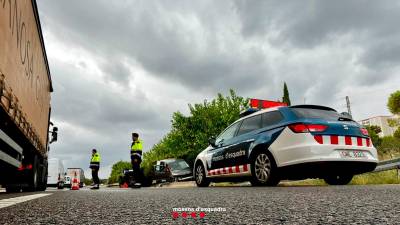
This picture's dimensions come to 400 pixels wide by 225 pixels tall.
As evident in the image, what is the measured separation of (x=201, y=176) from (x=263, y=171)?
311 centimetres

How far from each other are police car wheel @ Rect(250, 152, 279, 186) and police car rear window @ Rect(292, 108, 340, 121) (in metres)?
1.08

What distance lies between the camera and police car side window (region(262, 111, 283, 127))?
25.3 feet

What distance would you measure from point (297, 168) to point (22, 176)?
6750 mm

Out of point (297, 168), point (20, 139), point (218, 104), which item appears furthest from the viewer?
point (218, 104)

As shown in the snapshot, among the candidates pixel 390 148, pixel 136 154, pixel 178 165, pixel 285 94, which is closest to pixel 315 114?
pixel 136 154

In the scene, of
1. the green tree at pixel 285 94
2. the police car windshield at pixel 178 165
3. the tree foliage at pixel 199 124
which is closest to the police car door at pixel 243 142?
the police car windshield at pixel 178 165

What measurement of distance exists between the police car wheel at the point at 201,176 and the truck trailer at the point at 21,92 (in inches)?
171

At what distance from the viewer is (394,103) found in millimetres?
37812

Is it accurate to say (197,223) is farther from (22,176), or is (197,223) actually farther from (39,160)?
(39,160)

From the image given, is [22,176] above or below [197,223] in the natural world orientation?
above

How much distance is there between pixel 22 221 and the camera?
2.32 metres

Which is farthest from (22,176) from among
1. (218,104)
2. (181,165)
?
(218,104)

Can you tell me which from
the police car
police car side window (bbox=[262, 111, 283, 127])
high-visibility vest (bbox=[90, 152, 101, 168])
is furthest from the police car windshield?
police car side window (bbox=[262, 111, 283, 127])

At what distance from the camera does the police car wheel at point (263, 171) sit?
736 centimetres
